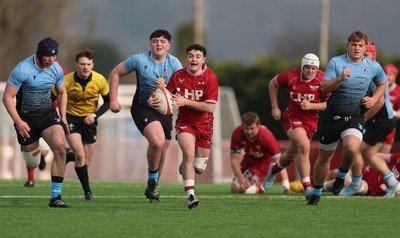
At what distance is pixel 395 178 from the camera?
15.8m

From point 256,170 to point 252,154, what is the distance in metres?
0.28

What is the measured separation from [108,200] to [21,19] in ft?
123

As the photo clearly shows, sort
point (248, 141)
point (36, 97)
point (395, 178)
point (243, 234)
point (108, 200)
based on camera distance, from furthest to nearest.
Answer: point (248, 141) < point (395, 178) < point (108, 200) < point (36, 97) < point (243, 234)

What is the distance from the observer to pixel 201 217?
11219 mm

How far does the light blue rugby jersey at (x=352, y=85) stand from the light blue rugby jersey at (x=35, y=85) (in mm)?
3259

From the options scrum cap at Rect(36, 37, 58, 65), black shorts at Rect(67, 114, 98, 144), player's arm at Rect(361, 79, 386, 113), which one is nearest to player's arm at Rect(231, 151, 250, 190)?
black shorts at Rect(67, 114, 98, 144)

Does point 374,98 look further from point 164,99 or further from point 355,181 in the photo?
point 355,181

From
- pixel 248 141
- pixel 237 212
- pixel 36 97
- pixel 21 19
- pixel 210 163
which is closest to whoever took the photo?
pixel 237 212

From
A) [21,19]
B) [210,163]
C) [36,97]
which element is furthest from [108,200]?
[21,19]

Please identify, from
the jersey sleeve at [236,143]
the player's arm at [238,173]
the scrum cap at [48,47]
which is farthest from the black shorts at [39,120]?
the jersey sleeve at [236,143]

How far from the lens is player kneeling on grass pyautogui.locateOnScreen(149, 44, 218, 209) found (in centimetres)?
1259

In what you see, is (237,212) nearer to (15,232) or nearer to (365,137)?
(15,232)

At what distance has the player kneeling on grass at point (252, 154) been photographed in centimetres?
1724

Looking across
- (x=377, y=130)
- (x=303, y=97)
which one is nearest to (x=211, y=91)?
(x=303, y=97)
